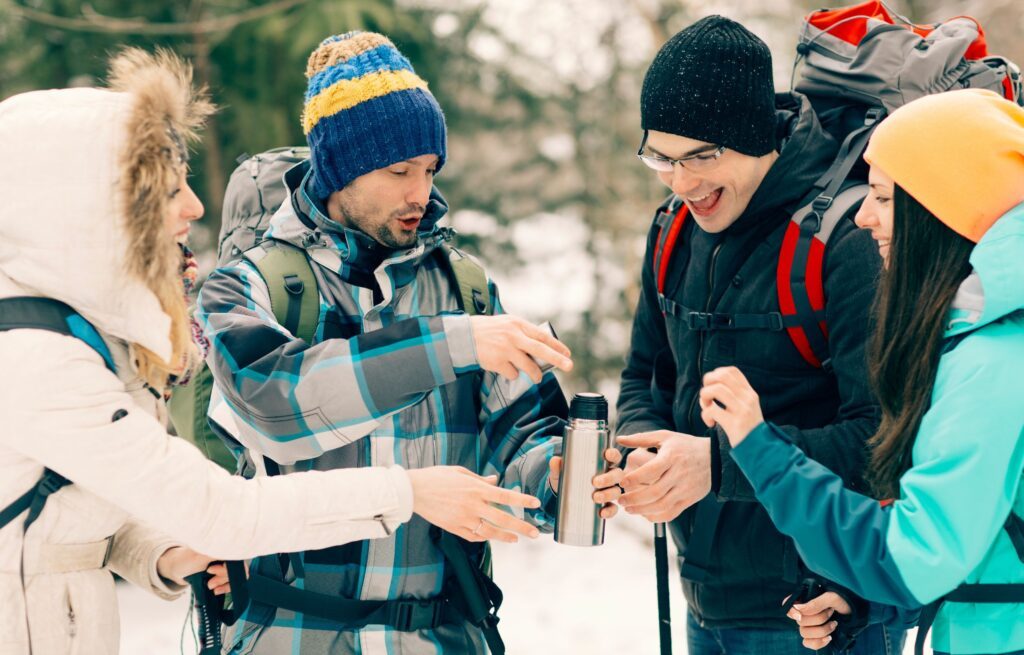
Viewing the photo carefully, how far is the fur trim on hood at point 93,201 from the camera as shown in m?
1.99

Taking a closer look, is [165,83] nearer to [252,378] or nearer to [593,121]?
[252,378]

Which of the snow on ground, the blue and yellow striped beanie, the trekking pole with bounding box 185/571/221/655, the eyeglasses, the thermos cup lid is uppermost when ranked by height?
the blue and yellow striped beanie

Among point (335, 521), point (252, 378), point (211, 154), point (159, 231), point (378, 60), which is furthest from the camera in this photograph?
point (211, 154)

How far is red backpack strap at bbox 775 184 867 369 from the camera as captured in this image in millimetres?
2680

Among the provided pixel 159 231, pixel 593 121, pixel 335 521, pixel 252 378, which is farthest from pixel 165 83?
pixel 593 121

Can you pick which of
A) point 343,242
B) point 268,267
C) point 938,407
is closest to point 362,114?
point 343,242

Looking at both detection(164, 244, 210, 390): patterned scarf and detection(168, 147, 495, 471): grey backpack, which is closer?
detection(164, 244, 210, 390): patterned scarf

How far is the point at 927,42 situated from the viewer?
2834 mm

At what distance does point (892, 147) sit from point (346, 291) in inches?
56.1

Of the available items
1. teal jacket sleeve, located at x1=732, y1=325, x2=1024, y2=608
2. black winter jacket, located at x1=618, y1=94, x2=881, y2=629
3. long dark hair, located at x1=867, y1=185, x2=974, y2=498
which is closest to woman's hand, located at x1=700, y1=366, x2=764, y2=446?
teal jacket sleeve, located at x1=732, y1=325, x2=1024, y2=608

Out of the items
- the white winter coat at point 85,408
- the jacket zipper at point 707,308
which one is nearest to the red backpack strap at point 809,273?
the jacket zipper at point 707,308

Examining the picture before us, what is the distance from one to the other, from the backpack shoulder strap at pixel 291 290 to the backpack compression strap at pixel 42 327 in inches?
23.5

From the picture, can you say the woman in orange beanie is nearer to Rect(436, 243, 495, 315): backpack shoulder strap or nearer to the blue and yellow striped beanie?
Rect(436, 243, 495, 315): backpack shoulder strap

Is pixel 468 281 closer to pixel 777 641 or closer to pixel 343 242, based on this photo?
pixel 343 242
